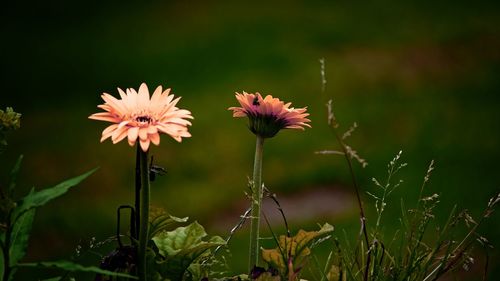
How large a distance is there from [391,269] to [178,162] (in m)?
4.69

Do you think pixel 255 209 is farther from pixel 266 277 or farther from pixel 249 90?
pixel 249 90

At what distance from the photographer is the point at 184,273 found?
4.84 ft

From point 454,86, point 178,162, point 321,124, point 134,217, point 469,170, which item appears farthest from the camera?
point 454,86

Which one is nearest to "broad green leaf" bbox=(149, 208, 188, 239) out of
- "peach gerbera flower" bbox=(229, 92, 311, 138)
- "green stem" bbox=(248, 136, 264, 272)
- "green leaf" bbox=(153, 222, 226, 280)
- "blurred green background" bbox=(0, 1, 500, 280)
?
"green leaf" bbox=(153, 222, 226, 280)

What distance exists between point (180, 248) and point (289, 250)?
214mm

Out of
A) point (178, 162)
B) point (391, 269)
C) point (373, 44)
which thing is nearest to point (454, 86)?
point (373, 44)

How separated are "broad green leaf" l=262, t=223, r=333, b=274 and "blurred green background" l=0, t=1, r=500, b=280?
3.05 meters

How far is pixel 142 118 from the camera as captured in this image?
134 cm

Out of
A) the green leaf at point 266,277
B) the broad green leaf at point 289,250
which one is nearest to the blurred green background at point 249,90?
the broad green leaf at point 289,250

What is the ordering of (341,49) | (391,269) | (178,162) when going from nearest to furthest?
(391,269) → (178,162) → (341,49)

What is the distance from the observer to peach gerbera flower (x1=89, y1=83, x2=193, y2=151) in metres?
1.25

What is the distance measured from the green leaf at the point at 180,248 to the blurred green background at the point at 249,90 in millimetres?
3106

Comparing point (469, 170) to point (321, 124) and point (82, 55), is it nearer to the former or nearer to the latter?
point (321, 124)

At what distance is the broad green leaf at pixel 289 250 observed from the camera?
57.7 inches
